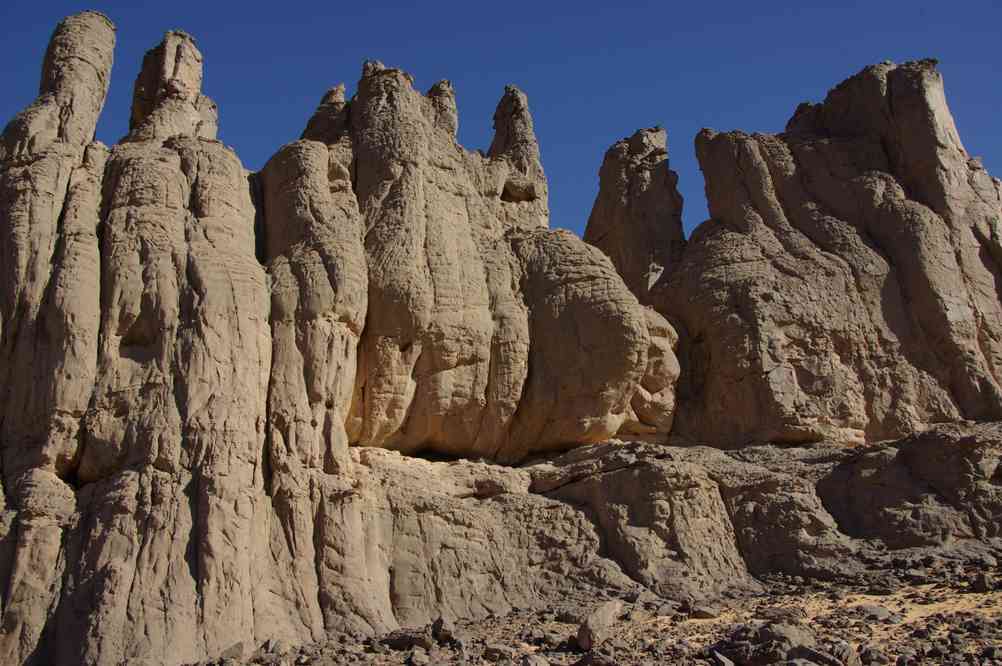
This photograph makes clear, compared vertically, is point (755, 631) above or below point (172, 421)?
below

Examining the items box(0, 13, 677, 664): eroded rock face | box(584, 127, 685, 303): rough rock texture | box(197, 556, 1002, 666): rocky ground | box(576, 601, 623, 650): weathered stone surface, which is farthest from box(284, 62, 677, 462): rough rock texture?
box(576, 601, 623, 650): weathered stone surface

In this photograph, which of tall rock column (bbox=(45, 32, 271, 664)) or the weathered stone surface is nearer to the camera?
tall rock column (bbox=(45, 32, 271, 664))

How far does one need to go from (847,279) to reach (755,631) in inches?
335

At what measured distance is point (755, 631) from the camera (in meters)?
13.0

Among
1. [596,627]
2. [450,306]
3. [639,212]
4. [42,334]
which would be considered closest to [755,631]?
[596,627]

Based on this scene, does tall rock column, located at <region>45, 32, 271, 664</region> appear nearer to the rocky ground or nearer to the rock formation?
the rock formation

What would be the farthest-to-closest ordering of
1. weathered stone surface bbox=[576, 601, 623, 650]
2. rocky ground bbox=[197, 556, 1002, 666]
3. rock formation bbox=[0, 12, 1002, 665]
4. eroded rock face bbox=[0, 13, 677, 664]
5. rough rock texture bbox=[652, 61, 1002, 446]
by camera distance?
1. rough rock texture bbox=[652, 61, 1002, 446]
2. rock formation bbox=[0, 12, 1002, 665]
3. eroded rock face bbox=[0, 13, 677, 664]
4. weathered stone surface bbox=[576, 601, 623, 650]
5. rocky ground bbox=[197, 556, 1002, 666]

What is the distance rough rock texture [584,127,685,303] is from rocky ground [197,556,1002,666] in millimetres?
7599

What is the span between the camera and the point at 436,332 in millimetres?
17266

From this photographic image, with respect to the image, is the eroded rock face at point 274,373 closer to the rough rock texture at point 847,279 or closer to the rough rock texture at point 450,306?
the rough rock texture at point 450,306

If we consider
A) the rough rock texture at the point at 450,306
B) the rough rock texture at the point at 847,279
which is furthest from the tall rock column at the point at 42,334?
the rough rock texture at the point at 847,279

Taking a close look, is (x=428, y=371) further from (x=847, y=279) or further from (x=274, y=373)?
(x=847, y=279)

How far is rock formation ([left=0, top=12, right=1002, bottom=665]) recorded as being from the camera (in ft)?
46.3

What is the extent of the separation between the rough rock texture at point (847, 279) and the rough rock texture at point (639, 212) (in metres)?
1.01
